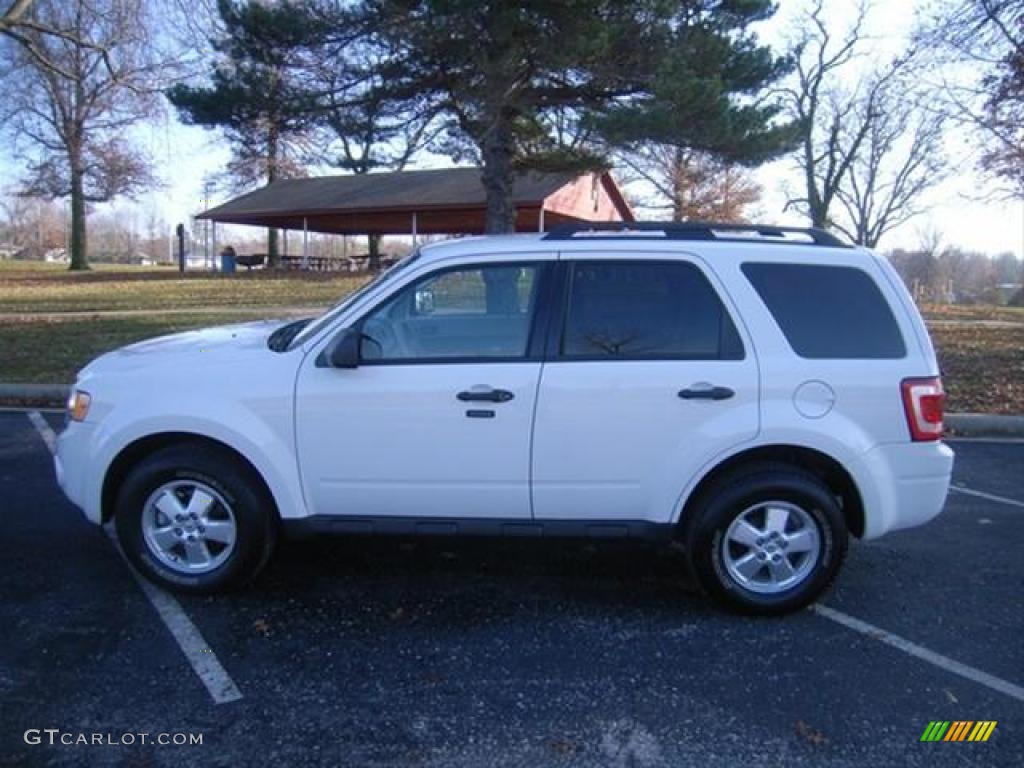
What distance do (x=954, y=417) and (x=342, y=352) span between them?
22.8 feet

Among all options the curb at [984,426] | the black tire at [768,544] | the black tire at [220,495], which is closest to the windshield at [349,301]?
the black tire at [220,495]

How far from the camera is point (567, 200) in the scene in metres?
31.8

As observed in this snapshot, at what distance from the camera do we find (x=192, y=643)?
11.7 feet

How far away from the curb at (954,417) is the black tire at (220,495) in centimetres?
522

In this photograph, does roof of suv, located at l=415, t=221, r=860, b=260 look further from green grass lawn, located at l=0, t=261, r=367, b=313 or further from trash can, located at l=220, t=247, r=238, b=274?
trash can, located at l=220, t=247, r=238, b=274

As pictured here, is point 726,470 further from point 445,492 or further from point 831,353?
point 445,492

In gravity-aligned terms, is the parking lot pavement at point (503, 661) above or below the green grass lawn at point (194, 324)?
below

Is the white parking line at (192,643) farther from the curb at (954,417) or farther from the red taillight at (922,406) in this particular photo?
the curb at (954,417)

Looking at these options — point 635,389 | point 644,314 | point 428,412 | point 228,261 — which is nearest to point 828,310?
point 644,314

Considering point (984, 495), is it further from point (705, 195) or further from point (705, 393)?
point (705, 195)

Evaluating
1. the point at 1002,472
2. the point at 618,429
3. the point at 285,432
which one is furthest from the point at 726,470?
the point at 1002,472

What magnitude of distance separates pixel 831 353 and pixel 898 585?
1.47 m

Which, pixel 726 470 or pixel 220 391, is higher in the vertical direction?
pixel 220 391

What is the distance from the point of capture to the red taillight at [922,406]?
3791mm
